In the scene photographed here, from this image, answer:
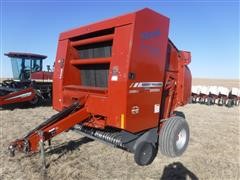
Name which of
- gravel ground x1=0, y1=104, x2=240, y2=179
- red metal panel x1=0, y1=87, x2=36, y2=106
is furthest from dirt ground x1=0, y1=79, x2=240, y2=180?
red metal panel x1=0, y1=87, x2=36, y2=106

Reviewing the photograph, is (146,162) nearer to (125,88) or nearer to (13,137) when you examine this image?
(125,88)

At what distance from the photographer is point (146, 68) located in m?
3.92

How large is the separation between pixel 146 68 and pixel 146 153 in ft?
4.60

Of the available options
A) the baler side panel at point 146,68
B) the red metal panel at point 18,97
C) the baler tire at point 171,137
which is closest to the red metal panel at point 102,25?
the baler side panel at point 146,68

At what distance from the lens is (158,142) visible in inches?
188

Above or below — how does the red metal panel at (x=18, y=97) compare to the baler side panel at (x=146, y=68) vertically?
below

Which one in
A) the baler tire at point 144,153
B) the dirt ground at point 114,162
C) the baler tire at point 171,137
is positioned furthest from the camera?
the baler tire at point 171,137

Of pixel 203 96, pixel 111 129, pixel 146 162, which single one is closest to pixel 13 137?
pixel 111 129

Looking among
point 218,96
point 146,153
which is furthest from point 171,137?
point 218,96

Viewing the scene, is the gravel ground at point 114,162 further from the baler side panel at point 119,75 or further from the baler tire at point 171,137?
the baler side panel at point 119,75

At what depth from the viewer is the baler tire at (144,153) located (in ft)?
13.1

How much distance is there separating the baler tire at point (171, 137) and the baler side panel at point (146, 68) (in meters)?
0.38

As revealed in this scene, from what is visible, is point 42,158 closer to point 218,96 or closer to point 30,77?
point 30,77

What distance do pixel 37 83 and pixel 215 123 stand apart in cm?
741
